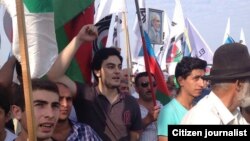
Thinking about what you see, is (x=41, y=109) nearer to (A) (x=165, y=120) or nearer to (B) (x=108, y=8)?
(A) (x=165, y=120)

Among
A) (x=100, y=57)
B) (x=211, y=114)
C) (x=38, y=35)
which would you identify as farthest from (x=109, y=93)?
(x=211, y=114)

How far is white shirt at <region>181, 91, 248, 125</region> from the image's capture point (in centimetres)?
244

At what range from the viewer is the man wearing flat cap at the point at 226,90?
8.18 feet

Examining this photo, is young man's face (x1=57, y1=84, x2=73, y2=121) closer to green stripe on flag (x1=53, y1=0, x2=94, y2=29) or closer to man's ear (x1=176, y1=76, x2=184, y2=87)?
green stripe on flag (x1=53, y1=0, x2=94, y2=29)

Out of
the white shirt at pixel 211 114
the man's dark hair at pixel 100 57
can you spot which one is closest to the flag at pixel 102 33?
the man's dark hair at pixel 100 57

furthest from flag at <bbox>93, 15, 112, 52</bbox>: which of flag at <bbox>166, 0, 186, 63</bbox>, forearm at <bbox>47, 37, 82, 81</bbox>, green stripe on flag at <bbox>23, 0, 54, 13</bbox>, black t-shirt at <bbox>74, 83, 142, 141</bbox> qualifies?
flag at <bbox>166, 0, 186, 63</bbox>

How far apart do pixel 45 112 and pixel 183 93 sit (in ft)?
4.82

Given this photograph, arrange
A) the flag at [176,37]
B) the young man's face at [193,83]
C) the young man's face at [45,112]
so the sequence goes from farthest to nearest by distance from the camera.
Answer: the flag at [176,37] → the young man's face at [193,83] → the young man's face at [45,112]

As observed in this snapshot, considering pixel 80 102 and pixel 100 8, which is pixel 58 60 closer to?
pixel 80 102

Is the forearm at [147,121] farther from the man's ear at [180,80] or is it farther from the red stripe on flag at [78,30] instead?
the red stripe on flag at [78,30]

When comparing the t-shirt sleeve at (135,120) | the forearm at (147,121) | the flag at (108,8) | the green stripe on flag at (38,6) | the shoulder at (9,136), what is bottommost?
the forearm at (147,121)

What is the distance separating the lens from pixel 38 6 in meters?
2.85

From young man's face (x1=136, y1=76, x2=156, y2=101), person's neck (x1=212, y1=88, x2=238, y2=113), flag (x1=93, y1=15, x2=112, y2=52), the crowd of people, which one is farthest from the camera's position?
young man's face (x1=136, y1=76, x2=156, y2=101)

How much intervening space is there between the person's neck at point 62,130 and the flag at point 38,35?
13.5 inches
